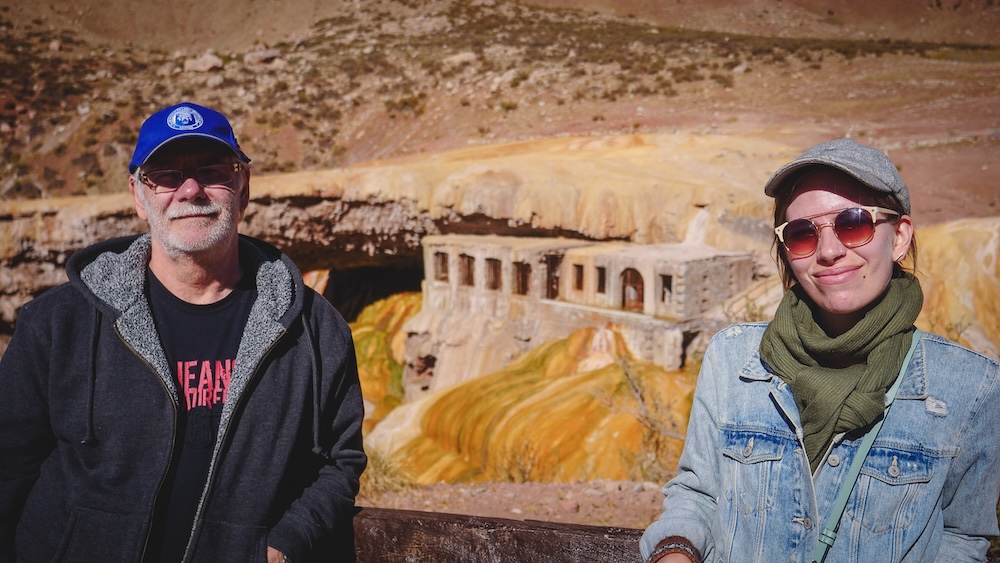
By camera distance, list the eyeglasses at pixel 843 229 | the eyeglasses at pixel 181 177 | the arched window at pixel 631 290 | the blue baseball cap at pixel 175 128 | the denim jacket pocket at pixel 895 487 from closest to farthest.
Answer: the denim jacket pocket at pixel 895 487 < the eyeglasses at pixel 843 229 < the blue baseball cap at pixel 175 128 < the eyeglasses at pixel 181 177 < the arched window at pixel 631 290

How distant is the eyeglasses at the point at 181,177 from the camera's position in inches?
124

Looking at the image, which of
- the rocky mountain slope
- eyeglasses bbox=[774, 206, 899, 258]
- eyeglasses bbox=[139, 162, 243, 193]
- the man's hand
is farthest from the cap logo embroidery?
the rocky mountain slope

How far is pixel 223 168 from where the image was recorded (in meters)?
3.21

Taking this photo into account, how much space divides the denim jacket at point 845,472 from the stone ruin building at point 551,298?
49.0 feet

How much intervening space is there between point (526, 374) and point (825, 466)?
16.0 meters

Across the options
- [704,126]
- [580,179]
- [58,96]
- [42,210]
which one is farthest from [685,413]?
[58,96]

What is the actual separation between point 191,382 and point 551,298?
702 inches

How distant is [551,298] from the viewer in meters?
20.7

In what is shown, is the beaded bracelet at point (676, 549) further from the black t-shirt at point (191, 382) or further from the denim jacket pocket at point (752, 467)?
the black t-shirt at point (191, 382)

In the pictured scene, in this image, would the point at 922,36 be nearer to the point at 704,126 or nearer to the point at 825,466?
the point at 704,126

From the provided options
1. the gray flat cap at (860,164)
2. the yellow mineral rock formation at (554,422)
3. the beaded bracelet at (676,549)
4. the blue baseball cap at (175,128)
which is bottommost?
the yellow mineral rock formation at (554,422)

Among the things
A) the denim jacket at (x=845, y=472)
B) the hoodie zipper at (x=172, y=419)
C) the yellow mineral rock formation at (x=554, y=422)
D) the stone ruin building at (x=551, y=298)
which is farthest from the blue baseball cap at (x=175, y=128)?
the stone ruin building at (x=551, y=298)

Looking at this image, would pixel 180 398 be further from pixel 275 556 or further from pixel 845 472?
pixel 845 472

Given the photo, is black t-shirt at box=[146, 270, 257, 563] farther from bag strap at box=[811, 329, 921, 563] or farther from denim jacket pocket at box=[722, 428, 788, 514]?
bag strap at box=[811, 329, 921, 563]
